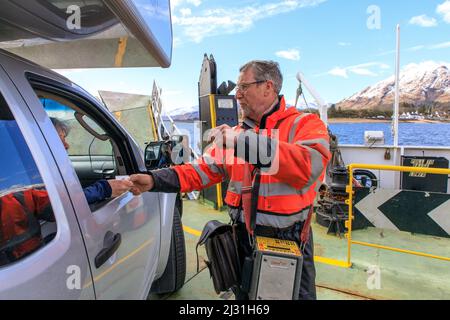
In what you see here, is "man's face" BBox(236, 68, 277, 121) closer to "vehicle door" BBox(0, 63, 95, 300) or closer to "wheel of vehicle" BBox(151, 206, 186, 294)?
"vehicle door" BBox(0, 63, 95, 300)

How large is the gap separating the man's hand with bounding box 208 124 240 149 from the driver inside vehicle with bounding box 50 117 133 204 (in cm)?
58

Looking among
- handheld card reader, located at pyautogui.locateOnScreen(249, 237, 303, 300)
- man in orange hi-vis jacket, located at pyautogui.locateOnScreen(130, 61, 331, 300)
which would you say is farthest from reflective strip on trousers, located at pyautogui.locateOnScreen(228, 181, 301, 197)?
handheld card reader, located at pyautogui.locateOnScreen(249, 237, 303, 300)

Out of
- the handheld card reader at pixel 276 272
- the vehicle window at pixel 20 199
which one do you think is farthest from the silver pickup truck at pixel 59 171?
the handheld card reader at pixel 276 272

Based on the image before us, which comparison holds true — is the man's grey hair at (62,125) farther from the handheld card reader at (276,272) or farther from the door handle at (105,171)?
the handheld card reader at (276,272)

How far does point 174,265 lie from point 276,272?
1377mm

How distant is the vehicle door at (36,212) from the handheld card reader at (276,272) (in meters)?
0.75

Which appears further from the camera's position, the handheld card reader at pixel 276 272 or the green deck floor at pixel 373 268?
the green deck floor at pixel 373 268

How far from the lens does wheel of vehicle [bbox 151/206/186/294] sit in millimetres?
2688

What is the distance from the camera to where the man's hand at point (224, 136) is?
57.1 inches

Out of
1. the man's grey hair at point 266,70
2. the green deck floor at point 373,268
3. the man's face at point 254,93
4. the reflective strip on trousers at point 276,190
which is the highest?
the man's grey hair at point 266,70
